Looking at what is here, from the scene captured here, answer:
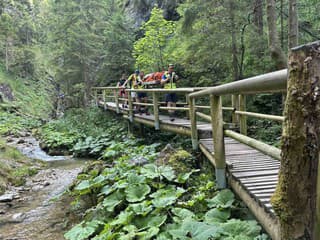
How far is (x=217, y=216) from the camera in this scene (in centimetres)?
302

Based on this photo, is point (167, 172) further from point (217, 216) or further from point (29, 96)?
point (29, 96)

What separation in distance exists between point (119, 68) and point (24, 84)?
45.1ft

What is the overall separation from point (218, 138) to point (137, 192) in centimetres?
156

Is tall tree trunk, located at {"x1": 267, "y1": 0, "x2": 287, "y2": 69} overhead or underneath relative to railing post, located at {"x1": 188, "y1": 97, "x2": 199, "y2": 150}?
overhead

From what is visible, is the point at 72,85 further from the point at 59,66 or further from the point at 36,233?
the point at 36,233

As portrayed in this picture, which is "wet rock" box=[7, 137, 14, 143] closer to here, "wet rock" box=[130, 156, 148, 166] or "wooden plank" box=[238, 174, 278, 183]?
"wet rock" box=[130, 156, 148, 166]

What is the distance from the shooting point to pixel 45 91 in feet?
98.1

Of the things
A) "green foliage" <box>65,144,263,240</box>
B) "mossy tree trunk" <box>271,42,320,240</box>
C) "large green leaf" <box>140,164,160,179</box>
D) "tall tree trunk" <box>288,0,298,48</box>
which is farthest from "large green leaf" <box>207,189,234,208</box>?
"tall tree trunk" <box>288,0,298,48</box>

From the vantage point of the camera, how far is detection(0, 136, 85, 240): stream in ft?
17.1

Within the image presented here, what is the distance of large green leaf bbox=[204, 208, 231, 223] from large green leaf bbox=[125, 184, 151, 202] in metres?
1.26

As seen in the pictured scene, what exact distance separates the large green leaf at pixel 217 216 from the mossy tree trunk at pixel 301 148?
1737mm

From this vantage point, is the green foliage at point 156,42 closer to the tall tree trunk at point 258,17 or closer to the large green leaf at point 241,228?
the tall tree trunk at point 258,17

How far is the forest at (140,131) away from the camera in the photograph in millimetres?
3628

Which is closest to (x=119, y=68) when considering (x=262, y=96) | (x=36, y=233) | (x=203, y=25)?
(x=203, y=25)
